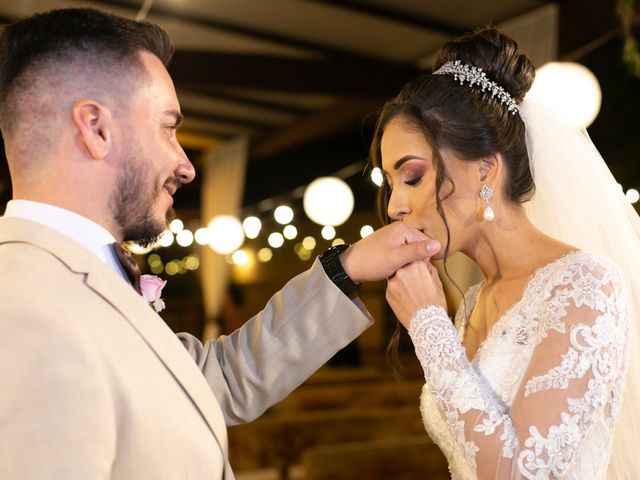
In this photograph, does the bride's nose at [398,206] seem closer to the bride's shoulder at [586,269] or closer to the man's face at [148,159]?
the bride's shoulder at [586,269]

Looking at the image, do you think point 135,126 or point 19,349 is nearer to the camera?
point 19,349

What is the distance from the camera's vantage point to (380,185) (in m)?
2.55

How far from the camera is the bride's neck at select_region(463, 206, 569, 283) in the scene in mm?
2293

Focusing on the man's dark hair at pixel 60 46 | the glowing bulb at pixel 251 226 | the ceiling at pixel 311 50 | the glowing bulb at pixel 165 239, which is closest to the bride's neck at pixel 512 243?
the glowing bulb at pixel 165 239

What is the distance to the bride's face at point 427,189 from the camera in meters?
2.26

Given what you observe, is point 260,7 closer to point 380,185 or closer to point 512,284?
point 380,185

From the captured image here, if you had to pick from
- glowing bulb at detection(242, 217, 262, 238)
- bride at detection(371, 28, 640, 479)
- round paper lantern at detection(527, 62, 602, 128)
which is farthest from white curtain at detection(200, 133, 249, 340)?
bride at detection(371, 28, 640, 479)

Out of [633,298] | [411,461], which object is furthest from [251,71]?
[633,298]

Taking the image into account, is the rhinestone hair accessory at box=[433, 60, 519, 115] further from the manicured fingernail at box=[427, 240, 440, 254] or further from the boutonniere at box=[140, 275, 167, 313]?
the boutonniere at box=[140, 275, 167, 313]

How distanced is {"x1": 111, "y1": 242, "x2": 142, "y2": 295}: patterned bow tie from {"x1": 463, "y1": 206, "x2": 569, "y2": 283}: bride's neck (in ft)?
3.57

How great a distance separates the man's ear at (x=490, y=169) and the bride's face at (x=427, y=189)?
0.7 inches

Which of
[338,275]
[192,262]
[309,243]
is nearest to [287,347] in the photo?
[338,275]

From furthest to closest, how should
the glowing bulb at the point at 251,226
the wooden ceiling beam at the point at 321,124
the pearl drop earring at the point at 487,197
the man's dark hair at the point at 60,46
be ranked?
1. the glowing bulb at the point at 251,226
2. the wooden ceiling beam at the point at 321,124
3. the pearl drop earring at the point at 487,197
4. the man's dark hair at the point at 60,46

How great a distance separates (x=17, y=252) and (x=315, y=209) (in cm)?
665
